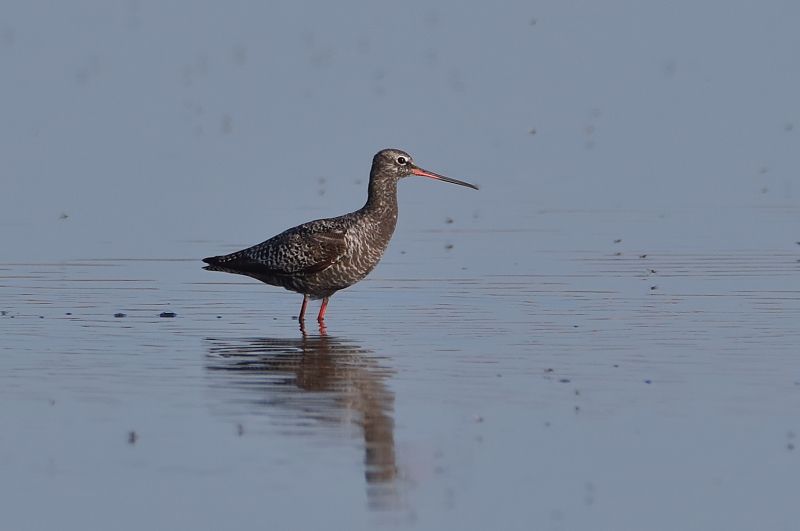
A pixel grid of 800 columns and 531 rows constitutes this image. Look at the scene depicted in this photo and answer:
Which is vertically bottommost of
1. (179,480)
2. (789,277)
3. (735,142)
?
(179,480)

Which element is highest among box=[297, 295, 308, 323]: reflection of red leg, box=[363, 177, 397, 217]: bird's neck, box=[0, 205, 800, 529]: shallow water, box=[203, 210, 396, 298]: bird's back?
box=[363, 177, 397, 217]: bird's neck

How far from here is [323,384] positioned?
14.6 m

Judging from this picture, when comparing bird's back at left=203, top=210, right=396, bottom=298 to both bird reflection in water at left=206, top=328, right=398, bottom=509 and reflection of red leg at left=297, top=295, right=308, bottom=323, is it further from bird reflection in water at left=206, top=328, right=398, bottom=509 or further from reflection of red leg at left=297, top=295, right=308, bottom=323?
bird reflection in water at left=206, top=328, right=398, bottom=509

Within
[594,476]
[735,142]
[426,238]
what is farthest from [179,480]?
[735,142]

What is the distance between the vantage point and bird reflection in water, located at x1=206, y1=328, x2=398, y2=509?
12031mm

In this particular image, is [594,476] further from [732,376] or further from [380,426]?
[732,376]

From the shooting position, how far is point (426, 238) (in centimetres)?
2362

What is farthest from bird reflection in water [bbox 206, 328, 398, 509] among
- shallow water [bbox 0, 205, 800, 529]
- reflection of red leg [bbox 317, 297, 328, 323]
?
reflection of red leg [bbox 317, 297, 328, 323]

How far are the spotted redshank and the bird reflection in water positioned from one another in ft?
2.87

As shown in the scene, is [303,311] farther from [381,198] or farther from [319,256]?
[381,198]

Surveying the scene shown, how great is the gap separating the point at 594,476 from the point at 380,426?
1962mm

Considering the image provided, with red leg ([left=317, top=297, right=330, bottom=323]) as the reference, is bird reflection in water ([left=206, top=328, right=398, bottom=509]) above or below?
below

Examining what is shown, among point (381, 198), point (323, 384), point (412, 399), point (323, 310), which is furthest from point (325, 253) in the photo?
point (412, 399)

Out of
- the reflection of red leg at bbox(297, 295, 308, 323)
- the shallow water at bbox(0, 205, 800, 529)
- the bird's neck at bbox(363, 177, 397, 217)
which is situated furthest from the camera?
the bird's neck at bbox(363, 177, 397, 217)
